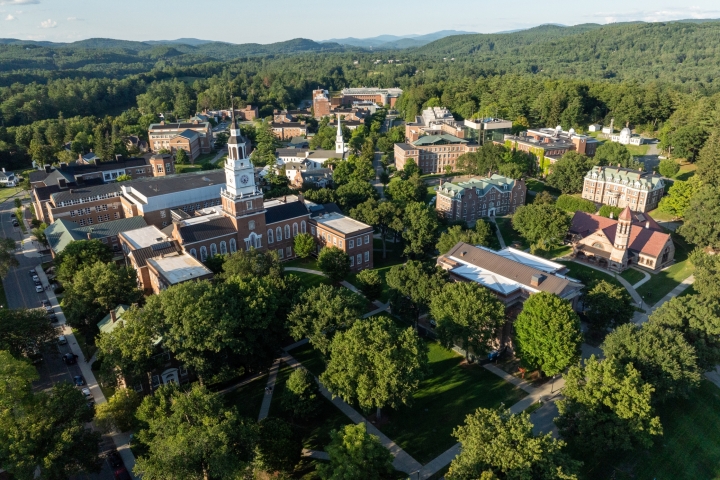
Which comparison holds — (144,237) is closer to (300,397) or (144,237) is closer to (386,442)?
(300,397)

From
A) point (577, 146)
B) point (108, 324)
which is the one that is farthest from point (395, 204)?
point (577, 146)

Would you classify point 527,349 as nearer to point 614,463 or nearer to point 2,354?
point 614,463

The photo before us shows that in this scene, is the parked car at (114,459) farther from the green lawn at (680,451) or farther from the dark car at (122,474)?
the green lawn at (680,451)

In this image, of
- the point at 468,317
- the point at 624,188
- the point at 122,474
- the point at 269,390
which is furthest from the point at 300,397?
the point at 624,188

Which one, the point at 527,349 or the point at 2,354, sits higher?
the point at 2,354

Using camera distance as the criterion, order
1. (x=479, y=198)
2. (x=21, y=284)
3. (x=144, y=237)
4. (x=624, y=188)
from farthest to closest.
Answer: (x=624, y=188) → (x=479, y=198) → (x=144, y=237) → (x=21, y=284)

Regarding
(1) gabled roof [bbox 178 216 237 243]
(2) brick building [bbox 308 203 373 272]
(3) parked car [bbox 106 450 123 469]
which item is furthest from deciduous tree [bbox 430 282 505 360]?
(1) gabled roof [bbox 178 216 237 243]
